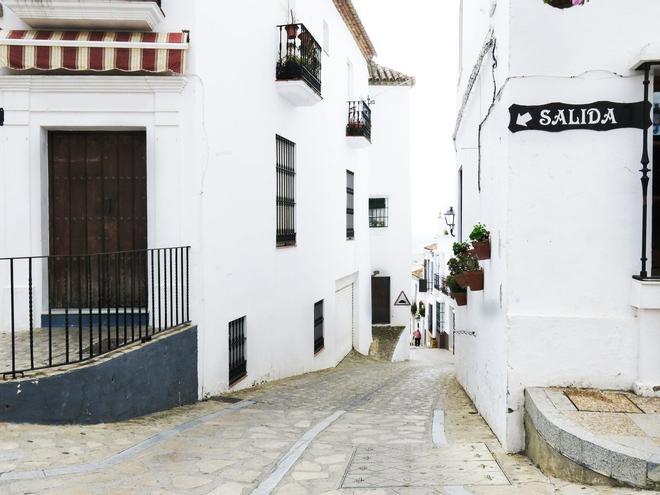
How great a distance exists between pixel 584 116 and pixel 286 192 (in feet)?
22.0

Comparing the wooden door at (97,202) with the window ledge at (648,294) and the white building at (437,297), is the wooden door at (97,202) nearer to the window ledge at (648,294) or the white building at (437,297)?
the window ledge at (648,294)

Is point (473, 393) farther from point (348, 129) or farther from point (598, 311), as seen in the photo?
point (348, 129)

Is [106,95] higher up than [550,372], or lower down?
higher up

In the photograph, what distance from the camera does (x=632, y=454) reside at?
399cm

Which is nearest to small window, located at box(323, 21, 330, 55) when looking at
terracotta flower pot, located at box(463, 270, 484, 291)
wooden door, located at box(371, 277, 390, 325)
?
terracotta flower pot, located at box(463, 270, 484, 291)

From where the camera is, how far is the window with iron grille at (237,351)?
357 inches

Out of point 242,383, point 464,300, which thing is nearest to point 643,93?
point 464,300

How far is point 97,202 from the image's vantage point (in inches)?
328

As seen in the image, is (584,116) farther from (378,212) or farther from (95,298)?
(378,212)

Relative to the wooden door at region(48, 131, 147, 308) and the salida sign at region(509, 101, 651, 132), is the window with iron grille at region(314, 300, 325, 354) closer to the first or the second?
the wooden door at region(48, 131, 147, 308)

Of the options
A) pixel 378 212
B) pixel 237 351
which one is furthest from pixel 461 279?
pixel 378 212

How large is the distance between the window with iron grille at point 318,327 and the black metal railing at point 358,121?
4900mm

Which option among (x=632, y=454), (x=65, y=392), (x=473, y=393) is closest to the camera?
(x=632, y=454)

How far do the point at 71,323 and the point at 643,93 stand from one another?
6876mm
